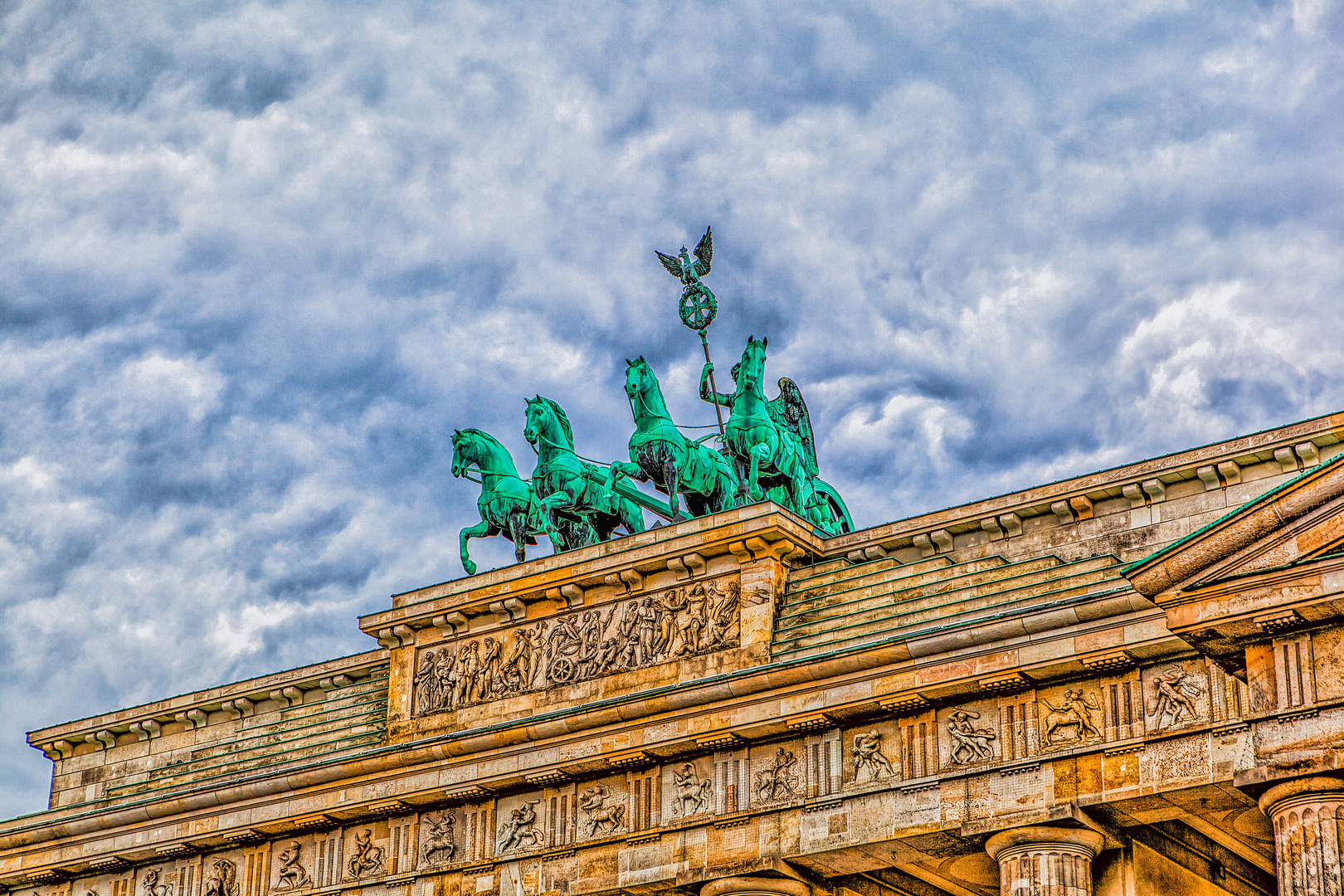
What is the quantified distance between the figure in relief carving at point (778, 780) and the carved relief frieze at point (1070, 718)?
4.15 m

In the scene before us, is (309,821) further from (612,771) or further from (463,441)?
(463,441)

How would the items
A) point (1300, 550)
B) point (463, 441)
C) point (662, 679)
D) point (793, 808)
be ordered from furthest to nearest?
point (463, 441), point (662, 679), point (793, 808), point (1300, 550)

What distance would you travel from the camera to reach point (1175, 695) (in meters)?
30.1

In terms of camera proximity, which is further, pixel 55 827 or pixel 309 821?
pixel 55 827

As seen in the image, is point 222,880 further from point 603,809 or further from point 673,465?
point 673,465

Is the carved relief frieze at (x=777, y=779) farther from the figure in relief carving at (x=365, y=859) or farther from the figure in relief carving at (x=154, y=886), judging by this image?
the figure in relief carving at (x=154, y=886)

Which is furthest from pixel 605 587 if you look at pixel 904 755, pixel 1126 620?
pixel 1126 620

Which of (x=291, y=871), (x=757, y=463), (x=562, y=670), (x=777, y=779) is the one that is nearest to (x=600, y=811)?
(x=562, y=670)

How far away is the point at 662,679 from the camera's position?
35.9 metres

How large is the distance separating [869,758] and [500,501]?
39.9 feet

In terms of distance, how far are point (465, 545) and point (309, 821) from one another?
697cm

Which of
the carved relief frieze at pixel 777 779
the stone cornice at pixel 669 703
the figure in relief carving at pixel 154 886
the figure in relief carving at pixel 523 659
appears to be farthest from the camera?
the figure in relief carving at pixel 154 886

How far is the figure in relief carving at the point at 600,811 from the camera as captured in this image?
34594 mm

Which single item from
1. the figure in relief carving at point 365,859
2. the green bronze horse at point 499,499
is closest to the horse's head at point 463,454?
the green bronze horse at point 499,499
